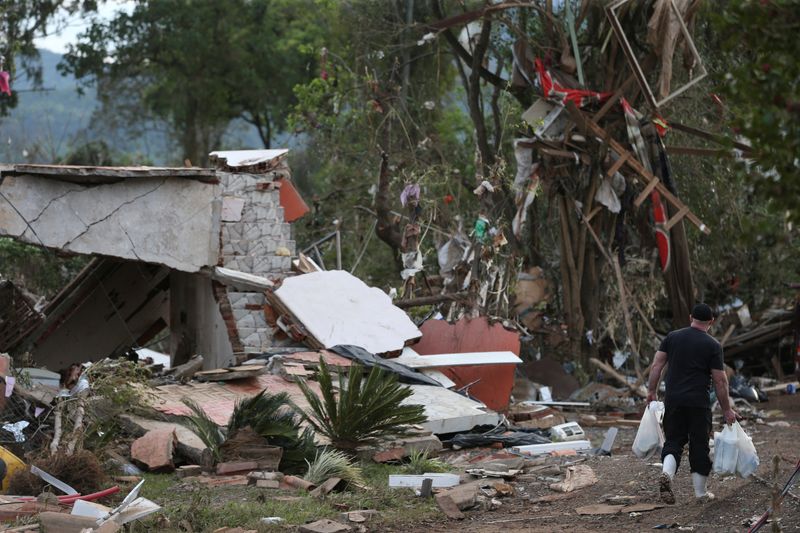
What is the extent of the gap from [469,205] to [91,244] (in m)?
11.5

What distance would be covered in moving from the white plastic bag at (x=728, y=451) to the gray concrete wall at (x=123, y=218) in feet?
24.8

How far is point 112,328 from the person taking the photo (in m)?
20.1

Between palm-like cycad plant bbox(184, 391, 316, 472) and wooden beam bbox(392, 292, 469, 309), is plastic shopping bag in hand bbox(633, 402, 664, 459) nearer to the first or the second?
palm-like cycad plant bbox(184, 391, 316, 472)

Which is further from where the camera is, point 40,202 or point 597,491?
point 40,202

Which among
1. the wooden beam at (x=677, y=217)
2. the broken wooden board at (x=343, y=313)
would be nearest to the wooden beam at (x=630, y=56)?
the wooden beam at (x=677, y=217)

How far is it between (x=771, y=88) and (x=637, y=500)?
184 inches

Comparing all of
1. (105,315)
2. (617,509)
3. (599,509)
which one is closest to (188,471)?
(599,509)

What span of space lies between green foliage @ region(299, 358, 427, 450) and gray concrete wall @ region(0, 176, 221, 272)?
404 cm

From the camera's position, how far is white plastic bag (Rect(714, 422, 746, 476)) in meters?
8.34

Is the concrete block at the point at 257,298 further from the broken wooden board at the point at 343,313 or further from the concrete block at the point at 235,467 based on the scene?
the concrete block at the point at 235,467

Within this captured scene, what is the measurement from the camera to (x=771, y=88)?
16.9 feet

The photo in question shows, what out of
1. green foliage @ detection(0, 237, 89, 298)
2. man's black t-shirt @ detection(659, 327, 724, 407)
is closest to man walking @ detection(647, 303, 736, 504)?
man's black t-shirt @ detection(659, 327, 724, 407)

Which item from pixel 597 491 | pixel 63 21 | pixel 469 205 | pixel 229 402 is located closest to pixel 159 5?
pixel 63 21

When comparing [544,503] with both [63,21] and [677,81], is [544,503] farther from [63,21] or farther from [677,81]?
[63,21]
